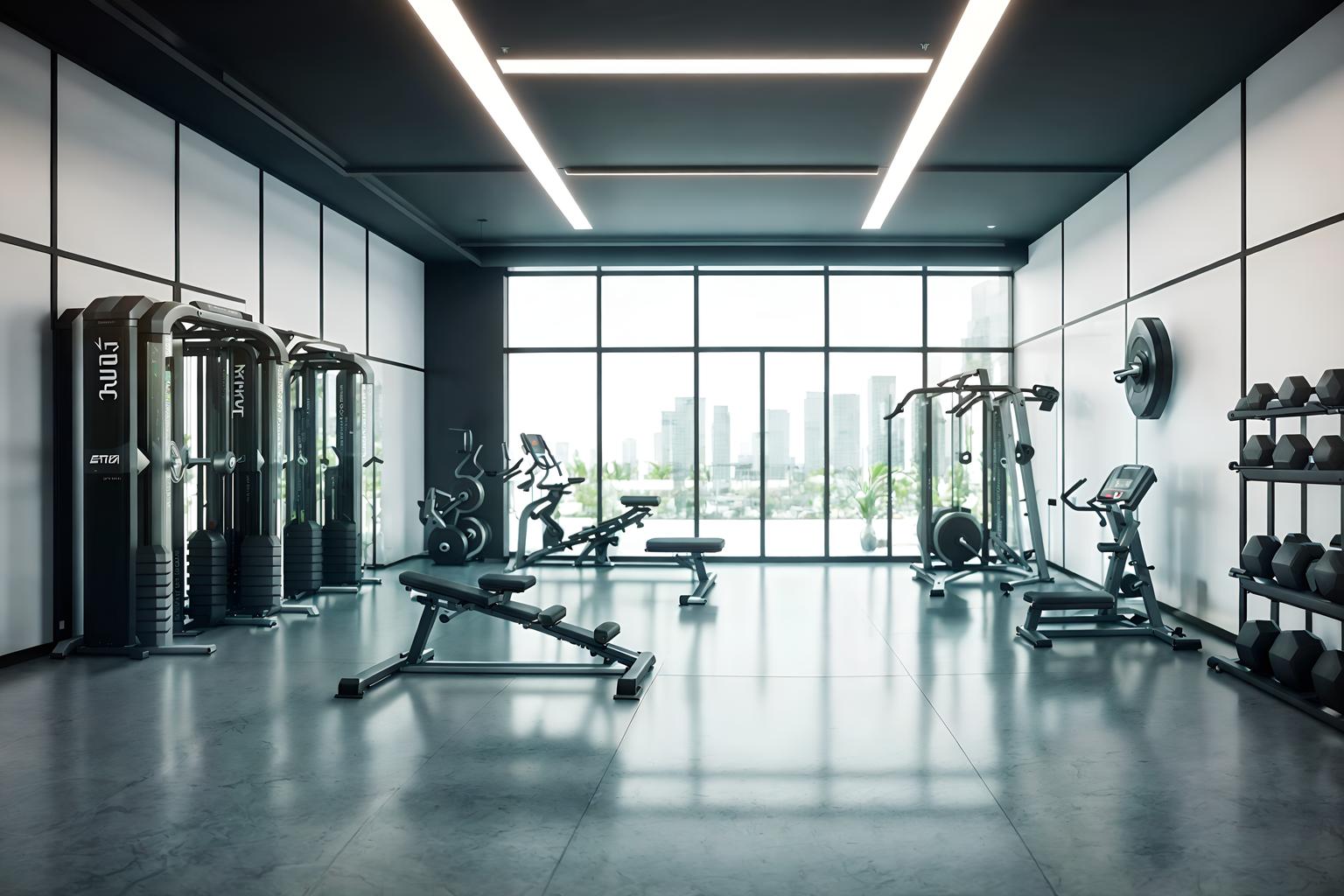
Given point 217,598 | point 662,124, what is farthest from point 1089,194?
point 217,598

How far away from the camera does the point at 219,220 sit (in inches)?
221

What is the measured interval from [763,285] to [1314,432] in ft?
17.7

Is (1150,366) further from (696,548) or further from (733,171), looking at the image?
(696,548)

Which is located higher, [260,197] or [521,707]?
[260,197]

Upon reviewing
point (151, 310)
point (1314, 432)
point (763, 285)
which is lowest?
point (1314, 432)

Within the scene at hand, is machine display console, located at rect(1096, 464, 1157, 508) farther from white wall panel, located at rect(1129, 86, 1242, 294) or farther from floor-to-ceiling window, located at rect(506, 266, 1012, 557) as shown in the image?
floor-to-ceiling window, located at rect(506, 266, 1012, 557)

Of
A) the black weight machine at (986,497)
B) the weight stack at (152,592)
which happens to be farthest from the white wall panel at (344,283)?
the black weight machine at (986,497)

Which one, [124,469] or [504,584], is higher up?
[124,469]

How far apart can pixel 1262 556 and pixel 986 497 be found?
3.90 metres

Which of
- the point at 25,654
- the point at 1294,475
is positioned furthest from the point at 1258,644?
the point at 25,654

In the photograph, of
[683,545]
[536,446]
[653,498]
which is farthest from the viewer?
[536,446]

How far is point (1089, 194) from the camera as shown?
22.4 feet

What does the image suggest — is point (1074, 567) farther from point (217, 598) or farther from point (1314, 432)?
point (217, 598)

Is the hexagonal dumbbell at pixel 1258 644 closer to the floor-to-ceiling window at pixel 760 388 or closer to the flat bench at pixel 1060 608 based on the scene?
the flat bench at pixel 1060 608
